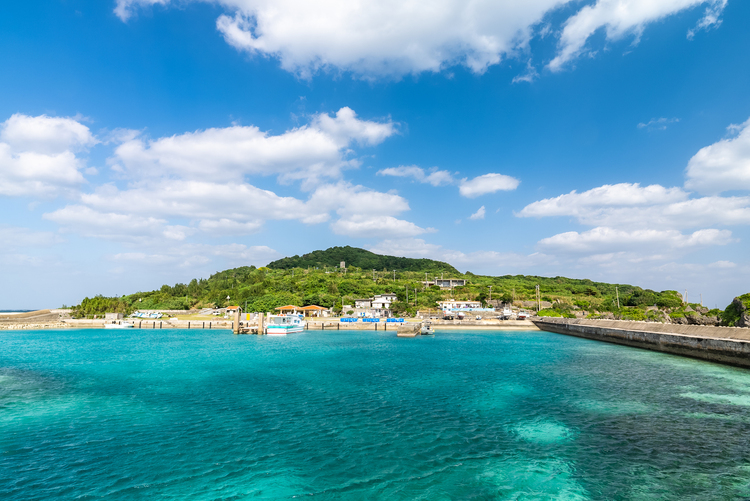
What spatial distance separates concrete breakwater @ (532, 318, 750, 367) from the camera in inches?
1259

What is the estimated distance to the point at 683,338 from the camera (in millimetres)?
38250

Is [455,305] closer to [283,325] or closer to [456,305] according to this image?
[456,305]

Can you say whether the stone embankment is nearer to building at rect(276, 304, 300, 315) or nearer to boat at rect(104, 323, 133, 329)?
boat at rect(104, 323, 133, 329)

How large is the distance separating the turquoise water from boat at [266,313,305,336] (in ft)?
118

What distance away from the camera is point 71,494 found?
34.5ft

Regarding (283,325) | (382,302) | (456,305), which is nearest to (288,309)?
(382,302)

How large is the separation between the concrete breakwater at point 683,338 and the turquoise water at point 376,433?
3.36 m

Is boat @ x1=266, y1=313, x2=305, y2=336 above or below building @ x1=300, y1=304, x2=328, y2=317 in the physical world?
below

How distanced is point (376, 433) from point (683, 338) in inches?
1530

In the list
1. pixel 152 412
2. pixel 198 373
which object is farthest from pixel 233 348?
pixel 152 412

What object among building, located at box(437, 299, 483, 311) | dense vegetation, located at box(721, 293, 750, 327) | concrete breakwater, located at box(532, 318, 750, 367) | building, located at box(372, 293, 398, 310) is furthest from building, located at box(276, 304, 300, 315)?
dense vegetation, located at box(721, 293, 750, 327)

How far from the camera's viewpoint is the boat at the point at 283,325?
66438mm

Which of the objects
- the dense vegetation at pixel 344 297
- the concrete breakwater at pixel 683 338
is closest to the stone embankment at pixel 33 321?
the dense vegetation at pixel 344 297

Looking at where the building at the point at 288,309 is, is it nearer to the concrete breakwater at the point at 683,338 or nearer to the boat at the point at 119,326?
the boat at the point at 119,326
